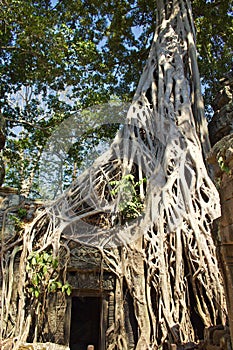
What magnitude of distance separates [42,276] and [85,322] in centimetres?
295

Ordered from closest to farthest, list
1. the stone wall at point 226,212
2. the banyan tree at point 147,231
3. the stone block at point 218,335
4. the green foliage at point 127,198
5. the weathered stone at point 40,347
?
the stone wall at point 226,212, the stone block at point 218,335, the weathered stone at point 40,347, the banyan tree at point 147,231, the green foliage at point 127,198

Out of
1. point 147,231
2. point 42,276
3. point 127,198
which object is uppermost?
point 127,198

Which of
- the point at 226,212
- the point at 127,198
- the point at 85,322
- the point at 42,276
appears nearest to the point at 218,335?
the point at 226,212

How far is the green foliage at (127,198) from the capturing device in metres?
4.59

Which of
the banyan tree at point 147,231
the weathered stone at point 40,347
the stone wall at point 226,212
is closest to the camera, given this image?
the stone wall at point 226,212

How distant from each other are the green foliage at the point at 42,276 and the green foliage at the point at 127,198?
1255 millimetres

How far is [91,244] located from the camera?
14.2 feet

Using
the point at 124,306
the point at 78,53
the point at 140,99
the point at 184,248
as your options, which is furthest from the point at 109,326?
the point at 78,53

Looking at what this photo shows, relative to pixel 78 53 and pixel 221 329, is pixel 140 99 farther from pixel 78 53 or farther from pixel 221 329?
pixel 221 329

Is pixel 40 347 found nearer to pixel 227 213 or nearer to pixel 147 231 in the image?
pixel 147 231

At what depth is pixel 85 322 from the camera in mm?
6312

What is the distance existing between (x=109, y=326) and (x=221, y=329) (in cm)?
173

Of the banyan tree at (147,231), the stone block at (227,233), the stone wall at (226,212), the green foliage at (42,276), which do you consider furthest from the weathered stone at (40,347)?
the stone block at (227,233)

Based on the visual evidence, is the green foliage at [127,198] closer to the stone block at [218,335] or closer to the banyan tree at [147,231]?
the banyan tree at [147,231]
